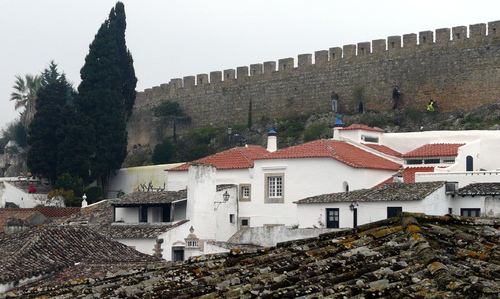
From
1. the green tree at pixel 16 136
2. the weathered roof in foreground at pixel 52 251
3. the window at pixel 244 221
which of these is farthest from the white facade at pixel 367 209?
the green tree at pixel 16 136

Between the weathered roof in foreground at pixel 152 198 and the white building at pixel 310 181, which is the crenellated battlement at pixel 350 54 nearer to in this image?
the white building at pixel 310 181

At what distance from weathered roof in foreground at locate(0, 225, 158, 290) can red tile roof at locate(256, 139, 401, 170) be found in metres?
9.80

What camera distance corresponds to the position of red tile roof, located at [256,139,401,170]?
3431 centimetres

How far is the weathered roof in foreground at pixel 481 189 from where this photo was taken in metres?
29.1

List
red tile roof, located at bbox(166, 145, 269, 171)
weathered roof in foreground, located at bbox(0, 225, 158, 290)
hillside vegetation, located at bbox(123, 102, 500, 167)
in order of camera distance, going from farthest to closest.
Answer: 1. hillside vegetation, located at bbox(123, 102, 500, 167)
2. red tile roof, located at bbox(166, 145, 269, 171)
3. weathered roof in foreground, located at bbox(0, 225, 158, 290)

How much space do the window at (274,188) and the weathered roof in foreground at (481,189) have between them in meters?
7.69

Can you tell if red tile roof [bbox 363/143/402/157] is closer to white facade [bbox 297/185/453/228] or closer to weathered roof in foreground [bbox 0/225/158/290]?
white facade [bbox 297/185/453/228]

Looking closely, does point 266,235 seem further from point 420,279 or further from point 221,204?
point 420,279

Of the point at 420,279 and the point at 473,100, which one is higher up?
the point at 473,100

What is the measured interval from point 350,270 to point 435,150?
92.8ft

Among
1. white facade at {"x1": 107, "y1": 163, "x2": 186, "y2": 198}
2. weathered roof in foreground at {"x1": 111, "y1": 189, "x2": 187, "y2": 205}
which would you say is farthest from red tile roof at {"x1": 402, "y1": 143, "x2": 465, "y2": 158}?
white facade at {"x1": 107, "y1": 163, "x2": 186, "y2": 198}

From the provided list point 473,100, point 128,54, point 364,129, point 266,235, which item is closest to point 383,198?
point 266,235

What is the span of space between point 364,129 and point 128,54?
57.6ft

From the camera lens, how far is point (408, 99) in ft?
157
